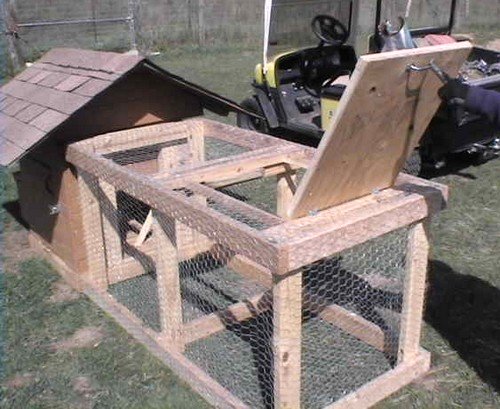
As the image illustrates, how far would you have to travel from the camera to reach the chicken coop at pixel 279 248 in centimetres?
229

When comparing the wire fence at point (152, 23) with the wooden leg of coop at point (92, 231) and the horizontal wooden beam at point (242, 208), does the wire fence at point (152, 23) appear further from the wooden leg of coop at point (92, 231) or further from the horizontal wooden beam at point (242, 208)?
the horizontal wooden beam at point (242, 208)

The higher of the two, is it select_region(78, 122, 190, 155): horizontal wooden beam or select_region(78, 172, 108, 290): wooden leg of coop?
select_region(78, 122, 190, 155): horizontal wooden beam

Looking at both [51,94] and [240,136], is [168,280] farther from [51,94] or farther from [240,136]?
[51,94]

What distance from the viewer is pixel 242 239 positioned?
229cm

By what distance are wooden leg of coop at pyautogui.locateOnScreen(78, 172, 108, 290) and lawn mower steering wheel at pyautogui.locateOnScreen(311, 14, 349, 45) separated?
3312 mm

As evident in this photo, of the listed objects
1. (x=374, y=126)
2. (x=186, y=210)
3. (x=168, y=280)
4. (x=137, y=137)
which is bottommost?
(x=168, y=280)

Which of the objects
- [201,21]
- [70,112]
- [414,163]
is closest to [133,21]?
[201,21]

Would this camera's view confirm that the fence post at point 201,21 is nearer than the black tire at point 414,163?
No

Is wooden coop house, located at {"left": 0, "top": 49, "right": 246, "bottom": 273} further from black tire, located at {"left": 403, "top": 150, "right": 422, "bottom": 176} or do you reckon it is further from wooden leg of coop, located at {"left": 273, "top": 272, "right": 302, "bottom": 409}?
black tire, located at {"left": 403, "top": 150, "right": 422, "bottom": 176}

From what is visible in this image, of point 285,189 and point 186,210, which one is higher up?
point 186,210

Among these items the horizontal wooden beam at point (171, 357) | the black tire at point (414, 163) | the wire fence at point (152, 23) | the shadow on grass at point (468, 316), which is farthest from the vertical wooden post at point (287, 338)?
the wire fence at point (152, 23)

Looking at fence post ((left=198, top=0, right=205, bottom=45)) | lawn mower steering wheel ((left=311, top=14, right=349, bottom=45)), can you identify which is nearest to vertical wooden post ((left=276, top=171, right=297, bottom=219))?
lawn mower steering wheel ((left=311, top=14, right=349, bottom=45))

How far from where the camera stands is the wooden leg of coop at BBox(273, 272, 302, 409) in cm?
225

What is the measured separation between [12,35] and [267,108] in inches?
238
